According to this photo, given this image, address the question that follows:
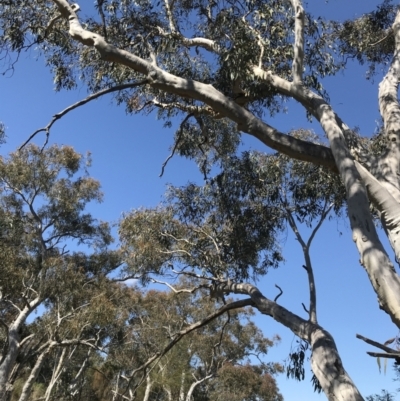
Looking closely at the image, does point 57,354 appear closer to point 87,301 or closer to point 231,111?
point 87,301

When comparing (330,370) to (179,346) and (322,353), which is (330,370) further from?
(179,346)

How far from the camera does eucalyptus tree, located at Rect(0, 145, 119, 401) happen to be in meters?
12.9

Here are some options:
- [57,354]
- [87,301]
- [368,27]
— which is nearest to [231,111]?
[368,27]

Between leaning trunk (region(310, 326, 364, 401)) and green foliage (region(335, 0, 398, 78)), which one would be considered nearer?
leaning trunk (region(310, 326, 364, 401))

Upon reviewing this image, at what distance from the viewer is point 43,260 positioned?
45.1 ft

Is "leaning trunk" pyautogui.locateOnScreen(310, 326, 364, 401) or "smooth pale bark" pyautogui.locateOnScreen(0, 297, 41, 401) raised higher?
"smooth pale bark" pyautogui.locateOnScreen(0, 297, 41, 401)

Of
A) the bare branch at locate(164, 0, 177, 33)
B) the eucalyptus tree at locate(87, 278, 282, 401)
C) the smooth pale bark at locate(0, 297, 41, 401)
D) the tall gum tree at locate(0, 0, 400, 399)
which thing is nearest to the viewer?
the tall gum tree at locate(0, 0, 400, 399)

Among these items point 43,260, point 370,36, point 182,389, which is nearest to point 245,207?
point 370,36

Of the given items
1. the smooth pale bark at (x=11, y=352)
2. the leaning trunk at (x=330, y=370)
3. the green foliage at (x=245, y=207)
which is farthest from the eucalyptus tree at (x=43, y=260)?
the leaning trunk at (x=330, y=370)

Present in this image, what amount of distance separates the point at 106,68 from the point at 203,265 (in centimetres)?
363

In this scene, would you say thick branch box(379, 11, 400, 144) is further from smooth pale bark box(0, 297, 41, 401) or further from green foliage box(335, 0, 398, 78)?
smooth pale bark box(0, 297, 41, 401)

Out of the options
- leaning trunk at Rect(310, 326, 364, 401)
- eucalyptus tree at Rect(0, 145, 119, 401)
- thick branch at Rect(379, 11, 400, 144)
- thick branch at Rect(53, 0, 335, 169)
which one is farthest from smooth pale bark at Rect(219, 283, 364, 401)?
eucalyptus tree at Rect(0, 145, 119, 401)

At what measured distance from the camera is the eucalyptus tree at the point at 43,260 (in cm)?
1291

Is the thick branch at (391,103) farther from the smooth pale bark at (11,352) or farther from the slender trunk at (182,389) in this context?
the slender trunk at (182,389)
